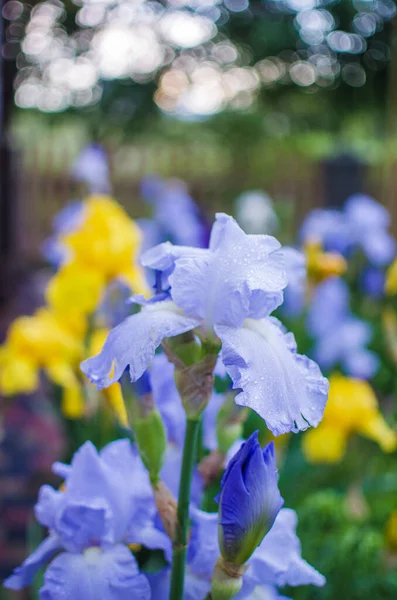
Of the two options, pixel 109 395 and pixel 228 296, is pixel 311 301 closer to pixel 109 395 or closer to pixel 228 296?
pixel 109 395

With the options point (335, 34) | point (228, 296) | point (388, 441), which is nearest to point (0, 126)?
point (335, 34)

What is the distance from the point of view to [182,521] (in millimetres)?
401

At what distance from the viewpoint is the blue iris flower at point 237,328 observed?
358 millimetres

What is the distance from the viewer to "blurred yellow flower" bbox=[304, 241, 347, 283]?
1018 millimetres

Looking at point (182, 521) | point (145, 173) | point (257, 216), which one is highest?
point (182, 521)

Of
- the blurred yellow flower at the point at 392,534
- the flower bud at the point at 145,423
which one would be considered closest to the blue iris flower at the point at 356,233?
the blurred yellow flower at the point at 392,534

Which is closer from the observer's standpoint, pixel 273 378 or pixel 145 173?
pixel 273 378

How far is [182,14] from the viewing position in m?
5.48

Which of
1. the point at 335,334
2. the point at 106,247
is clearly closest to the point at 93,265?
the point at 106,247

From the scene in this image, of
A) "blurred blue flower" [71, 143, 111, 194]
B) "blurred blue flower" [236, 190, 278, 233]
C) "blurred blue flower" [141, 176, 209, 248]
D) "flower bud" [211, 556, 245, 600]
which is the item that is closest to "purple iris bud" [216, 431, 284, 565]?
"flower bud" [211, 556, 245, 600]

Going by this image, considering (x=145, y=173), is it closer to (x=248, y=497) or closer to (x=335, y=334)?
(x=335, y=334)

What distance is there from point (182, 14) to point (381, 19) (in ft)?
5.64

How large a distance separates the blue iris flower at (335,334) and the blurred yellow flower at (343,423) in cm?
21

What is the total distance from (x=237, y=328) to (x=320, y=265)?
2.16 ft
